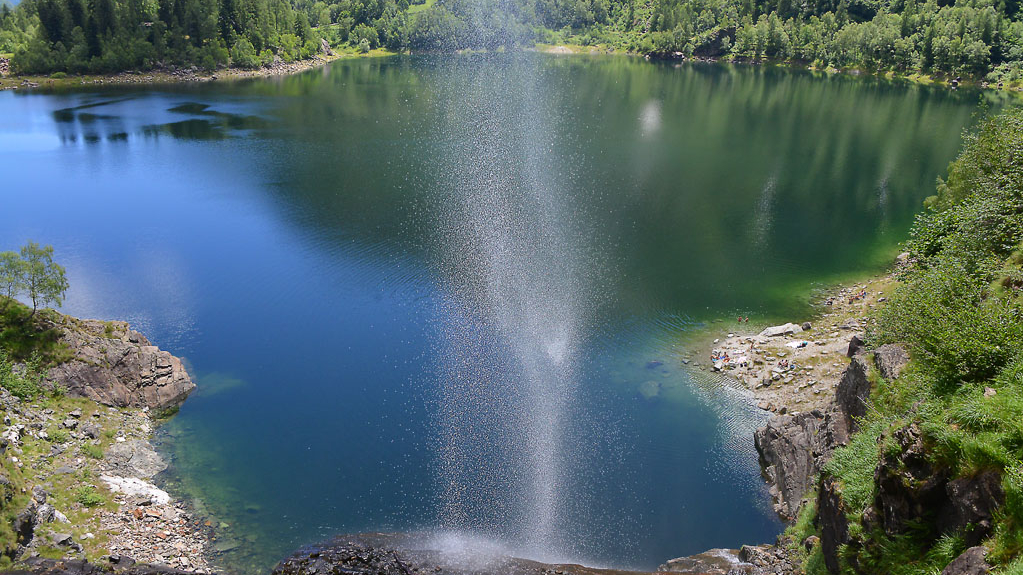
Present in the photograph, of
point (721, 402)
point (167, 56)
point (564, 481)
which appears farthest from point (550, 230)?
point (167, 56)

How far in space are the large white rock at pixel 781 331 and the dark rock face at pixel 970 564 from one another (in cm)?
2557

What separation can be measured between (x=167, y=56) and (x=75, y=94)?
27896mm

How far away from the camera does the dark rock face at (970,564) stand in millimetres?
13406

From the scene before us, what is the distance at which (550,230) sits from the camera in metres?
→ 54.5

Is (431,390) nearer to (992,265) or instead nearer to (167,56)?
(992,265)

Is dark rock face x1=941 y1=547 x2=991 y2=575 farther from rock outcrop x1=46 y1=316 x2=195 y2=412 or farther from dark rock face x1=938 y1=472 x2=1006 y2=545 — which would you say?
rock outcrop x1=46 y1=316 x2=195 y2=412

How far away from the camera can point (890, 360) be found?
23312 millimetres

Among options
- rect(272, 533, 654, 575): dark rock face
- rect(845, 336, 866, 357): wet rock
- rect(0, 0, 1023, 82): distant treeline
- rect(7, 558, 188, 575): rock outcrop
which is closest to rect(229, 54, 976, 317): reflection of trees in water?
rect(845, 336, 866, 357): wet rock

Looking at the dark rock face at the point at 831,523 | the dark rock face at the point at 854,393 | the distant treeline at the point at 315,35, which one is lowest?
the dark rock face at the point at 831,523

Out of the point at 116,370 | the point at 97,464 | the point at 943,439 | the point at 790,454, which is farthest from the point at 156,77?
the point at 943,439

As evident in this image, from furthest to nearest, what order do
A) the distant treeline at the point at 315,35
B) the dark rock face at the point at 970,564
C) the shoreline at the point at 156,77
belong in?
the distant treeline at the point at 315,35, the shoreline at the point at 156,77, the dark rock face at the point at 970,564

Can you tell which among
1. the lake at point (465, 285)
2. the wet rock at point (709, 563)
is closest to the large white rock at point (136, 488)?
the lake at point (465, 285)

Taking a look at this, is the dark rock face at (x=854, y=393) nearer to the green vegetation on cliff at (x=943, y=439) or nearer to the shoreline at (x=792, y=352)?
the green vegetation on cliff at (x=943, y=439)

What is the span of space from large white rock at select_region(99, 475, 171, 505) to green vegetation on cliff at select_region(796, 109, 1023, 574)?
82.9 feet
